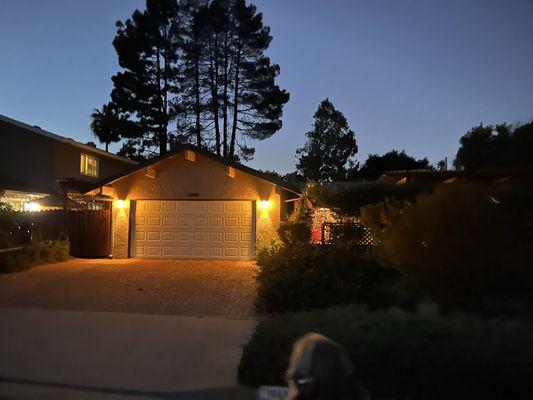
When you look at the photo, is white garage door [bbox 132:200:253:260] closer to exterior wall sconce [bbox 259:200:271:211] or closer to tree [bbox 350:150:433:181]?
exterior wall sconce [bbox 259:200:271:211]

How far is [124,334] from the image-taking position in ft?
26.0

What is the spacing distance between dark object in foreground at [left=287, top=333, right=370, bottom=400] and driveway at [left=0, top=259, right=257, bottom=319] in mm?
6510

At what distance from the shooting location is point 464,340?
565 centimetres

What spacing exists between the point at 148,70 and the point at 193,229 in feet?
68.8

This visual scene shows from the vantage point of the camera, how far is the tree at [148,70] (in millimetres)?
34188

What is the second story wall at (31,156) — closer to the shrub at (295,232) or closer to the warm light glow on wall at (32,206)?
the warm light glow on wall at (32,206)

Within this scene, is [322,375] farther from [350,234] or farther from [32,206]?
[32,206]

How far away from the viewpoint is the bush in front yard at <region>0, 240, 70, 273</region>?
14.4 m

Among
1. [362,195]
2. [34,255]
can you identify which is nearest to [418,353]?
[362,195]

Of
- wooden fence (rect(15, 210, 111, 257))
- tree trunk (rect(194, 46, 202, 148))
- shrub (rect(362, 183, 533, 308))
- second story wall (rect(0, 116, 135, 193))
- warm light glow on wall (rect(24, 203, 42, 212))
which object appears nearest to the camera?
shrub (rect(362, 183, 533, 308))

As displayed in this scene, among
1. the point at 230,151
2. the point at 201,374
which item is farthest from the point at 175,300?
the point at 230,151

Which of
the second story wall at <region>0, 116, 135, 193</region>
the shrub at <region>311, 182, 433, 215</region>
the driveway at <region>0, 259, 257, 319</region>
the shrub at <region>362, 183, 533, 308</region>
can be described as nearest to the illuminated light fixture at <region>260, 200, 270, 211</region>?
the driveway at <region>0, 259, 257, 319</region>

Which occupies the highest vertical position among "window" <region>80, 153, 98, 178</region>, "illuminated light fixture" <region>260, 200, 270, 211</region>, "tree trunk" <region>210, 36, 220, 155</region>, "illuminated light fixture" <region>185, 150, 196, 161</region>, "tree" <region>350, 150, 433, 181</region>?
"tree trunk" <region>210, 36, 220, 155</region>

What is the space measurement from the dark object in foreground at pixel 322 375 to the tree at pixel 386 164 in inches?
1540
